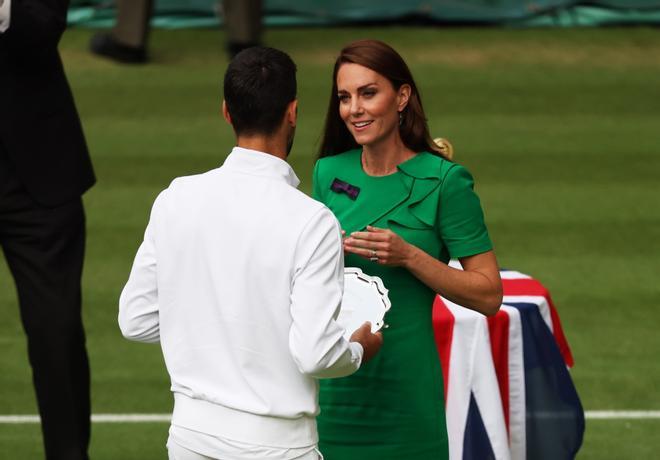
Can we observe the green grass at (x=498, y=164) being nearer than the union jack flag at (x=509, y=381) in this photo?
No

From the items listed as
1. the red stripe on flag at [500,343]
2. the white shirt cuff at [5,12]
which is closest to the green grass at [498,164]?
the red stripe on flag at [500,343]

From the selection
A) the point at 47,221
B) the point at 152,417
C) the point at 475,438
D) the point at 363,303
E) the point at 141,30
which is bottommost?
the point at 141,30

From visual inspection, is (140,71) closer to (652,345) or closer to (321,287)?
(652,345)

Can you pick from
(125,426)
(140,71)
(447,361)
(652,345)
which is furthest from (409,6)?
(447,361)

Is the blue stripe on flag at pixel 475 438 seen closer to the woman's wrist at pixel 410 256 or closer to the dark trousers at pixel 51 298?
the dark trousers at pixel 51 298

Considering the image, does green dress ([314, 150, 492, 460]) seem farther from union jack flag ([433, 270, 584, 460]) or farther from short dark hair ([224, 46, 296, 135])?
union jack flag ([433, 270, 584, 460])

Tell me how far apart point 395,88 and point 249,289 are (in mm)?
903

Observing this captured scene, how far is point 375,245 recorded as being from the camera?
3.38 meters

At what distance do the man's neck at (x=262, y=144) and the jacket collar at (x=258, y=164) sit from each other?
0.06 ft

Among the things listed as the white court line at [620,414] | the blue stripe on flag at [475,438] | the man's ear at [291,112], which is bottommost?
the white court line at [620,414]

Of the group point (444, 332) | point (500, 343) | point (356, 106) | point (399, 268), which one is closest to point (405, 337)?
point (399, 268)

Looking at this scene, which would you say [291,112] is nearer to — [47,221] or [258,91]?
[258,91]

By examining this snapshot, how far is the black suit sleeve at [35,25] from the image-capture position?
459cm

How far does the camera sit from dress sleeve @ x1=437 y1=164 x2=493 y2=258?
3.60 metres
